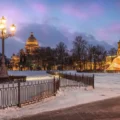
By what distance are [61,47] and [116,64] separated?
27.1m

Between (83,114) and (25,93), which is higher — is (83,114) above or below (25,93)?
below

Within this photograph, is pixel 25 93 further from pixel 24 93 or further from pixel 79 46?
pixel 79 46

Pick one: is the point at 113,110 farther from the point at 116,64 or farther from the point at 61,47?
the point at 61,47

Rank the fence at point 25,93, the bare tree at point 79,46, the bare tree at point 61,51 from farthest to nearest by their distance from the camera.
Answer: the bare tree at point 61,51 < the bare tree at point 79,46 < the fence at point 25,93

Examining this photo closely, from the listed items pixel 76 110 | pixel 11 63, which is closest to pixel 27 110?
pixel 76 110

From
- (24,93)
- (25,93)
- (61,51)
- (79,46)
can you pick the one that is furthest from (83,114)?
(61,51)

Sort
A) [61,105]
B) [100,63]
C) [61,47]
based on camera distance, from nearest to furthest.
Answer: [61,105]
[61,47]
[100,63]

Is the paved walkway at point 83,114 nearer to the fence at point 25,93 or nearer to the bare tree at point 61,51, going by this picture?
the fence at point 25,93

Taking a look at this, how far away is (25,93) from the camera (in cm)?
1602

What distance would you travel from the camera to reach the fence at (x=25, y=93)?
14.9 meters

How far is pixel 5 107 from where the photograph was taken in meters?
14.2

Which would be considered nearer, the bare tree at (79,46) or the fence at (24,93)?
the fence at (24,93)

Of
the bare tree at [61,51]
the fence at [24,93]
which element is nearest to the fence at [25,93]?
the fence at [24,93]

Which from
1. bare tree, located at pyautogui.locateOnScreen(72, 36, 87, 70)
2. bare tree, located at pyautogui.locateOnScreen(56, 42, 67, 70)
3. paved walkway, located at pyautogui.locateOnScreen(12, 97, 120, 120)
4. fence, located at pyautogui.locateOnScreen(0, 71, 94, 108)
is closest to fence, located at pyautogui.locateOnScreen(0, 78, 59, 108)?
fence, located at pyautogui.locateOnScreen(0, 71, 94, 108)
